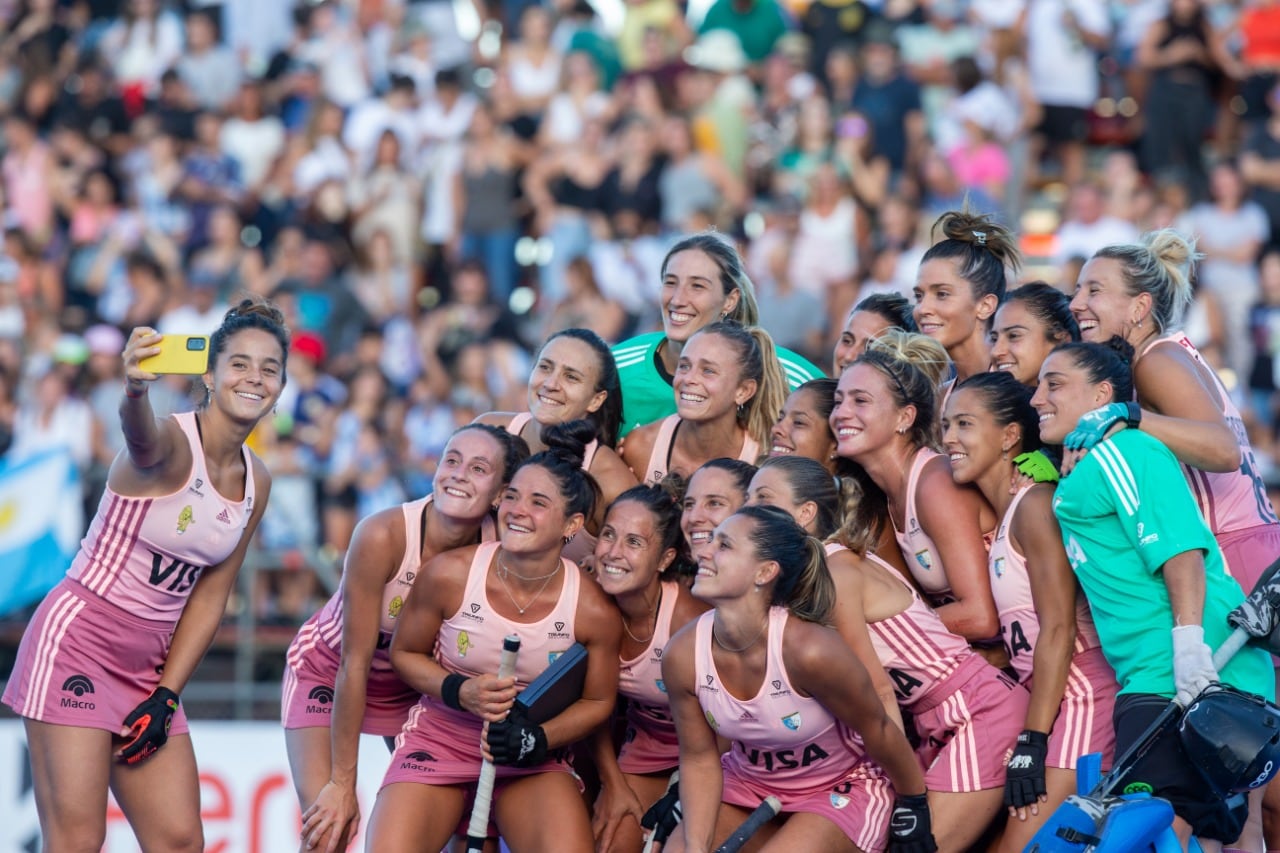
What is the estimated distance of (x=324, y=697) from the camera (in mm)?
6711

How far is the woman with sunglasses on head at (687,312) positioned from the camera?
7.03 metres

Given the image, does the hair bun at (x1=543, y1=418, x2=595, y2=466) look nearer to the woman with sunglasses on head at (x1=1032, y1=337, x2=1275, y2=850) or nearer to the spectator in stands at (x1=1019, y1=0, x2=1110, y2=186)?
the woman with sunglasses on head at (x1=1032, y1=337, x2=1275, y2=850)

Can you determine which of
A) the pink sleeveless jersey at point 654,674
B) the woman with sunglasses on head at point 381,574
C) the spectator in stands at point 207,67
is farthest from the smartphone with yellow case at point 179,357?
the spectator in stands at point 207,67

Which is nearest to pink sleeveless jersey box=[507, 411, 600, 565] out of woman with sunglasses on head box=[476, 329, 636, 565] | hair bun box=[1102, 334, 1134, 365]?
woman with sunglasses on head box=[476, 329, 636, 565]

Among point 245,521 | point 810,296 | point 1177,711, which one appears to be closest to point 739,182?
point 810,296

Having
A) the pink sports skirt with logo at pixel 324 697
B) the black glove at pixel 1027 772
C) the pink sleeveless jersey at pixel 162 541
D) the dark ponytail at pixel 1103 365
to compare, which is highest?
the dark ponytail at pixel 1103 365

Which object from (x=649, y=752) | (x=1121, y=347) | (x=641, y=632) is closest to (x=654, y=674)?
(x=641, y=632)

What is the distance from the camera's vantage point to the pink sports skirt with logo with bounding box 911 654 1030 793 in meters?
5.63

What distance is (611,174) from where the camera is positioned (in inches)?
511

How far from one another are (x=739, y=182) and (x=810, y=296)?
1754 millimetres

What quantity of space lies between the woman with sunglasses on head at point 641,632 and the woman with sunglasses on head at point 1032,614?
104 centimetres

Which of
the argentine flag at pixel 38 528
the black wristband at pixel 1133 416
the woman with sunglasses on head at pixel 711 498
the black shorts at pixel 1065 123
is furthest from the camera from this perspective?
the black shorts at pixel 1065 123

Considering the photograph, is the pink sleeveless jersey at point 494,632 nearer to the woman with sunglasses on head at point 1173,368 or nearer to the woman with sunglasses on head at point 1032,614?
the woman with sunglasses on head at point 1032,614

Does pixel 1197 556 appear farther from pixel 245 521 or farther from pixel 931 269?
pixel 245 521
